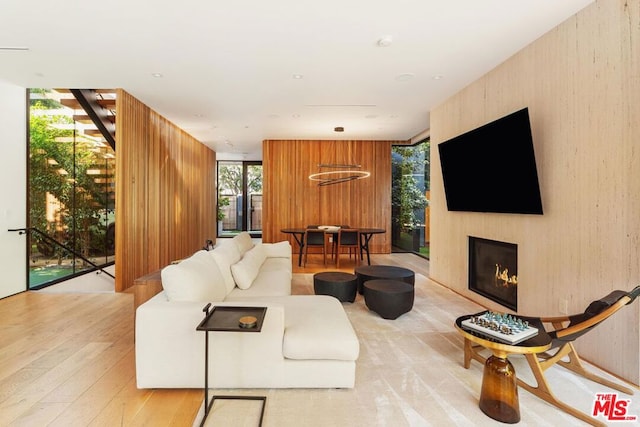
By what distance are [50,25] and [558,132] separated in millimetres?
4785

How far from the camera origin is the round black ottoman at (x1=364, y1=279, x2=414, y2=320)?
11.2 feet

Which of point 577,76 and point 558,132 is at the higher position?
point 577,76

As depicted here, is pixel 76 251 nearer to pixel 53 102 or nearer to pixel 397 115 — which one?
pixel 53 102

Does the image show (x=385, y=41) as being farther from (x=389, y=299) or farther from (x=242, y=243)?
(x=242, y=243)

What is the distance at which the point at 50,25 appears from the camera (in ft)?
9.50

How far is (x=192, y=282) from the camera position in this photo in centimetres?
232

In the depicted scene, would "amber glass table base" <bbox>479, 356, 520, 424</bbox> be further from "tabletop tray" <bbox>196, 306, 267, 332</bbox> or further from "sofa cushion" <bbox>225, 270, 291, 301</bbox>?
"sofa cushion" <bbox>225, 270, 291, 301</bbox>

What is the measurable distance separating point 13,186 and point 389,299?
17.6ft

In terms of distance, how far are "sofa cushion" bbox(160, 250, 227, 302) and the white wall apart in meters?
3.60

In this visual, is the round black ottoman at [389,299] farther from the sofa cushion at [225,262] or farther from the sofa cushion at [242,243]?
the sofa cushion at [242,243]

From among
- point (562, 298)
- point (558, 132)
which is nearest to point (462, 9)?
point (558, 132)

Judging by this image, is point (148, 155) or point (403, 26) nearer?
point (403, 26)

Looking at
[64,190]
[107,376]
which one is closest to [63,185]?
[64,190]

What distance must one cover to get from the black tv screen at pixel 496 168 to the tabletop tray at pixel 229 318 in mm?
2847
